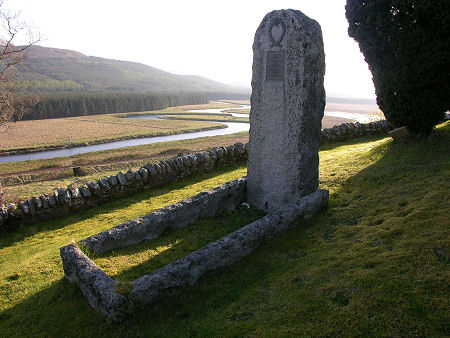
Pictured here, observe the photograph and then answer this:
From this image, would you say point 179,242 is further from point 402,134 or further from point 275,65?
point 402,134

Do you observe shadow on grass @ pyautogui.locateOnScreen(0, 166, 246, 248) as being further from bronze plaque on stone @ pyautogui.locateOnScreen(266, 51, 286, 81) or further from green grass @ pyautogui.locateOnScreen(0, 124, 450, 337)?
bronze plaque on stone @ pyautogui.locateOnScreen(266, 51, 286, 81)

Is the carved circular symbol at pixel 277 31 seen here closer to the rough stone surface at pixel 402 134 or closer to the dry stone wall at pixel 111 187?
the rough stone surface at pixel 402 134

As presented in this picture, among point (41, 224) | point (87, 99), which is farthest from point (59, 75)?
point (41, 224)

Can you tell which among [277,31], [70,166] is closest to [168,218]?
[277,31]

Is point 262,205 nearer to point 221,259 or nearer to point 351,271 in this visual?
point 221,259

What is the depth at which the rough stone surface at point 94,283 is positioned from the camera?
4598 mm

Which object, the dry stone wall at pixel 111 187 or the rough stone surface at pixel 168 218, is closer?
the rough stone surface at pixel 168 218

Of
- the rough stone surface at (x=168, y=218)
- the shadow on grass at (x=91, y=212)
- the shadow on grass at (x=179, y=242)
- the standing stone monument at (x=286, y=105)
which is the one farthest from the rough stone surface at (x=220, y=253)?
the shadow on grass at (x=91, y=212)

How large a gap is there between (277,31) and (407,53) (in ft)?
15.8

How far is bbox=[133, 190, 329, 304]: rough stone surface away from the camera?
489cm

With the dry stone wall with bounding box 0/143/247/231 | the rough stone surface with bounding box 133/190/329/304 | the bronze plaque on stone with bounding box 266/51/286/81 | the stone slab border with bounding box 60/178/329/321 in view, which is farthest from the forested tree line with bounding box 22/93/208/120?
the rough stone surface with bounding box 133/190/329/304

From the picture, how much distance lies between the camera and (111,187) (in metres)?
11.2

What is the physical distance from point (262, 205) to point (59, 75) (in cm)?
20167

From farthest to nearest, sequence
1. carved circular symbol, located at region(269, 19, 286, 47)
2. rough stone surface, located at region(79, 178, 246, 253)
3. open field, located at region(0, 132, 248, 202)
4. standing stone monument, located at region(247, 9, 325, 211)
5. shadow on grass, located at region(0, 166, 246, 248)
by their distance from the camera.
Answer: open field, located at region(0, 132, 248, 202)
shadow on grass, located at region(0, 166, 246, 248)
carved circular symbol, located at region(269, 19, 286, 47)
standing stone monument, located at region(247, 9, 325, 211)
rough stone surface, located at region(79, 178, 246, 253)
